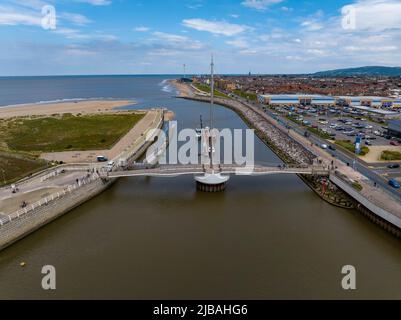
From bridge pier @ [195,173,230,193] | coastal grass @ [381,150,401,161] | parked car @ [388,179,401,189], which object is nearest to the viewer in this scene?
parked car @ [388,179,401,189]

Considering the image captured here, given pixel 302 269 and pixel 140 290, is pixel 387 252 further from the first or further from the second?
pixel 140 290

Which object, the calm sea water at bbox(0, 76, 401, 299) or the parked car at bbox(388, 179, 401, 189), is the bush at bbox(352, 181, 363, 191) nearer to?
the calm sea water at bbox(0, 76, 401, 299)

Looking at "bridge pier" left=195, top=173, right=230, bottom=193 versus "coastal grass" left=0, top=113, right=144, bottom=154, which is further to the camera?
"coastal grass" left=0, top=113, right=144, bottom=154

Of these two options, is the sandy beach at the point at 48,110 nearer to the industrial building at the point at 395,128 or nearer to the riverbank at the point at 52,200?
the riverbank at the point at 52,200

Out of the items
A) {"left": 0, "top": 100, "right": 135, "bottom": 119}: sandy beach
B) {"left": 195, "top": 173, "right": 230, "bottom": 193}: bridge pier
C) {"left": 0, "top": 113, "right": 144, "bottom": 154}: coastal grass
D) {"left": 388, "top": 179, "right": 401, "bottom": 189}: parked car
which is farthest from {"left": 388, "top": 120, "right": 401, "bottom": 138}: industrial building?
{"left": 0, "top": 100, "right": 135, "bottom": 119}: sandy beach

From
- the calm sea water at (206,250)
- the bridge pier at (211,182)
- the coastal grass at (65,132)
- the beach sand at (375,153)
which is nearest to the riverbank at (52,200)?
the calm sea water at (206,250)
